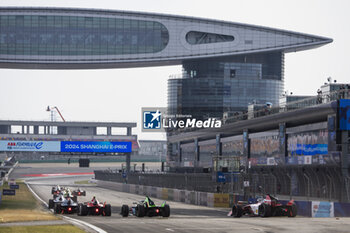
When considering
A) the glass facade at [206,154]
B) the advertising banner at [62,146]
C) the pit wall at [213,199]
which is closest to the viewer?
the pit wall at [213,199]

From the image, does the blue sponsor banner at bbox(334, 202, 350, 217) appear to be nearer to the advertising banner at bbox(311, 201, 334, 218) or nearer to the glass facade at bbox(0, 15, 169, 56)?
the advertising banner at bbox(311, 201, 334, 218)

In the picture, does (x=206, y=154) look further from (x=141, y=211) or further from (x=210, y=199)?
(x=141, y=211)

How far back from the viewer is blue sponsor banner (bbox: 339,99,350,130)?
47.5 m

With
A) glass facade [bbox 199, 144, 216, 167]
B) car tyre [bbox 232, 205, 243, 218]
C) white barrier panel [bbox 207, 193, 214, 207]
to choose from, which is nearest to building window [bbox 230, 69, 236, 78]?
glass facade [bbox 199, 144, 216, 167]

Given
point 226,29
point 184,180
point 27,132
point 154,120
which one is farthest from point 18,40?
point 27,132

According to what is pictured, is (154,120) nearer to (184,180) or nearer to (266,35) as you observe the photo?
(266,35)

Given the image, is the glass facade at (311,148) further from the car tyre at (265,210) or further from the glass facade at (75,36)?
the glass facade at (75,36)

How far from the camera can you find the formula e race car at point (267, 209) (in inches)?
1458

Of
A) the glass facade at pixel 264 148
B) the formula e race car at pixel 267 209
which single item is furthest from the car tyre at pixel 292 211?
the glass facade at pixel 264 148

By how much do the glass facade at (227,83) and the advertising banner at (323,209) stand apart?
9347 centimetres

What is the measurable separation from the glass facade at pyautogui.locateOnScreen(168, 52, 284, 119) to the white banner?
4689 cm

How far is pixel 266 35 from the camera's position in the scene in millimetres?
129000

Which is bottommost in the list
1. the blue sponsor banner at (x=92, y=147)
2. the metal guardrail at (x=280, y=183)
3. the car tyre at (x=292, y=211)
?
the car tyre at (x=292, y=211)

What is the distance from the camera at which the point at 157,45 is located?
403ft
